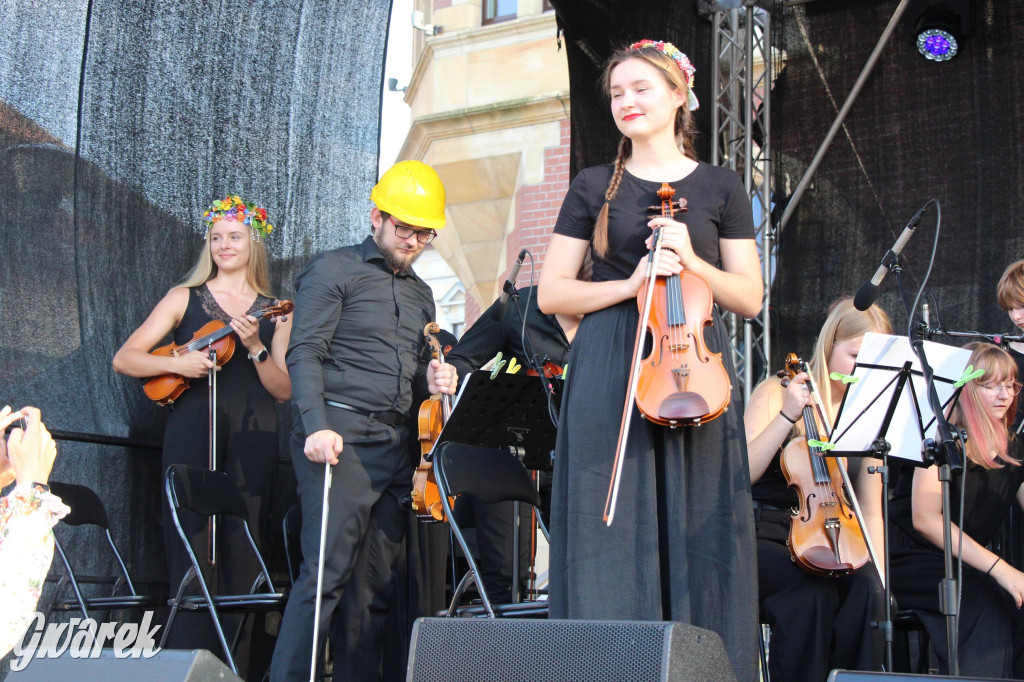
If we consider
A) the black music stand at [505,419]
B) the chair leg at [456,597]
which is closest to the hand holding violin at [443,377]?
the black music stand at [505,419]

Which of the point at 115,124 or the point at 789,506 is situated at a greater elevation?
the point at 115,124

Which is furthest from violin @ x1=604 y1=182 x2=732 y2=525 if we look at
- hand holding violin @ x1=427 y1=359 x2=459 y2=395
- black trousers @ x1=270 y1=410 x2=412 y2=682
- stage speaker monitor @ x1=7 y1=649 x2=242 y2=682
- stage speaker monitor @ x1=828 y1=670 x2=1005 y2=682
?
black trousers @ x1=270 y1=410 x2=412 y2=682

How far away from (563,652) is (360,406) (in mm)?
A: 2126

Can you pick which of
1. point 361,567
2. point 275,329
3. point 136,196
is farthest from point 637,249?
point 136,196

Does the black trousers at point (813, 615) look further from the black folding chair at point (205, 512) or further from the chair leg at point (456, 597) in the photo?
the black folding chair at point (205, 512)

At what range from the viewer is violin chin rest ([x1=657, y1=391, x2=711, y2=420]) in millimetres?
2508

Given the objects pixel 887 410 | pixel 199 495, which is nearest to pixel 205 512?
pixel 199 495

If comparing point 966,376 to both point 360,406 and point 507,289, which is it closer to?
point 507,289

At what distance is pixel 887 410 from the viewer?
340 centimetres

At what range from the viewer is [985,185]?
5.47 meters

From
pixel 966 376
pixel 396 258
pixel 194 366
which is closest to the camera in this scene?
pixel 966 376

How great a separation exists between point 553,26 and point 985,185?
5.62 m

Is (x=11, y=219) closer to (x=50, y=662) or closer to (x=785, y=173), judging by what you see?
(x=50, y=662)

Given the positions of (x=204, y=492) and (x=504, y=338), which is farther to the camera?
(x=504, y=338)
